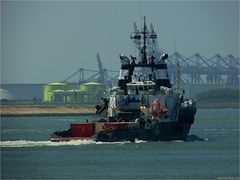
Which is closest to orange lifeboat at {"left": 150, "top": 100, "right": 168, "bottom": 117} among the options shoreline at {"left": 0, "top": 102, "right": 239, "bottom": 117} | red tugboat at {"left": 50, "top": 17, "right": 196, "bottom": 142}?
red tugboat at {"left": 50, "top": 17, "right": 196, "bottom": 142}

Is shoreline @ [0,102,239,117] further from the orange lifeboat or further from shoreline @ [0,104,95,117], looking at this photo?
the orange lifeboat

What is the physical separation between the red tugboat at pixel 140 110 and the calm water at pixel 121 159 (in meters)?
1.07

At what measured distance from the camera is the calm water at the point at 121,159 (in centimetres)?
5506

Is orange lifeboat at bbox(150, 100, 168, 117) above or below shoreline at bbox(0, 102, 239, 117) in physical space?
above

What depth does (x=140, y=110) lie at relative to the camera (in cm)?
7719

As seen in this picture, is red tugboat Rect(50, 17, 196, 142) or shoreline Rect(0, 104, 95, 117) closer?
red tugboat Rect(50, 17, 196, 142)

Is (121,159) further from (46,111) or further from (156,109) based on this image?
(46,111)

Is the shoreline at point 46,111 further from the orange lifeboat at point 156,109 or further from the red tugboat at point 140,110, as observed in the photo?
the orange lifeboat at point 156,109

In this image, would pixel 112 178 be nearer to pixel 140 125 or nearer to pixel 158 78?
pixel 140 125

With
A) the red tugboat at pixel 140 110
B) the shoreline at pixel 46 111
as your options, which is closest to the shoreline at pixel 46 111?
the shoreline at pixel 46 111

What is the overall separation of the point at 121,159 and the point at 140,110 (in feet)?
47.8

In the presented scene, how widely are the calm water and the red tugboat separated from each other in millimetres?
1070

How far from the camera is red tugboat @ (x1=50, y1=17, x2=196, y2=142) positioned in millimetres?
74438

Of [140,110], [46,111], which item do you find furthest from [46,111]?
[140,110]
